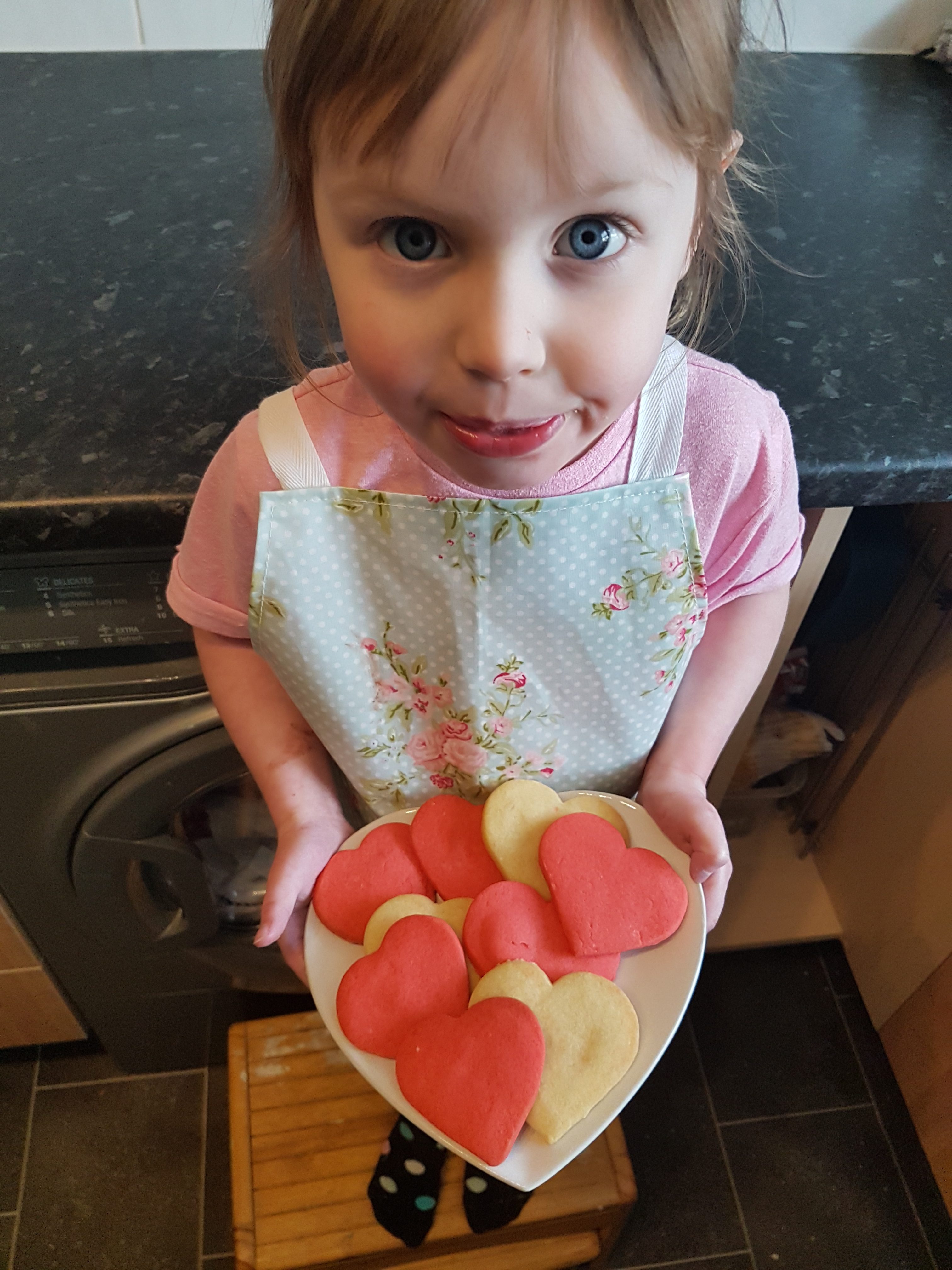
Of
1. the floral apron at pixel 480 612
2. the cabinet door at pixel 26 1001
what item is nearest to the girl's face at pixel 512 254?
the floral apron at pixel 480 612

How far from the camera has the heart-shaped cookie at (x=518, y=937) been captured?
1.95 feet

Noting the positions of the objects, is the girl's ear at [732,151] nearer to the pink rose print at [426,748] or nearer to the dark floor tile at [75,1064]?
the pink rose print at [426,748]

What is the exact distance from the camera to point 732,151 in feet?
1.46

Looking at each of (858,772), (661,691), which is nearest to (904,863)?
(858,772)

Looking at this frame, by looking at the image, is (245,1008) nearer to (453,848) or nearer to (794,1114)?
(453,848)

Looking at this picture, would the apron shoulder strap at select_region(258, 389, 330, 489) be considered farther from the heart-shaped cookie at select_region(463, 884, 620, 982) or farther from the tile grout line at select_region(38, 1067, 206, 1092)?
the tile grout line at select_region(38, 1067, 206, 1092)

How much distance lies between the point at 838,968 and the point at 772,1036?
0.15 metres

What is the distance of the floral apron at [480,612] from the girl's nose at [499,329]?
15cm

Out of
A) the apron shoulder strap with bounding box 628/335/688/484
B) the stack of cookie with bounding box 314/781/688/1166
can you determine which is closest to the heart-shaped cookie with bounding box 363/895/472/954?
the stack of cookie with bounding box 314/781/688/1166

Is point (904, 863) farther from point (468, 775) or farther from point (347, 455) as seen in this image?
point (347, 455)

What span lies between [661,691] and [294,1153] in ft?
2.22

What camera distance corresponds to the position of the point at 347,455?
21.7 inches

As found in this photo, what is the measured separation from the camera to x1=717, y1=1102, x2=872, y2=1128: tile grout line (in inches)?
47.2

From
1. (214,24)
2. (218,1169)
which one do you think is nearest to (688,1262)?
(218,1169)
